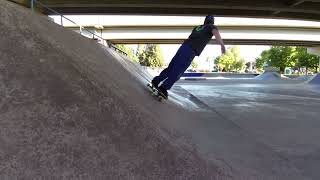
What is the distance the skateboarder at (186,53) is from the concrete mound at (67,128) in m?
3.08

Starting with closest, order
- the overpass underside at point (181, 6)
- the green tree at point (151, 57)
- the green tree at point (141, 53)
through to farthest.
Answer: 1. the overpass underside at point (181, 6)
2. the green tree at point (151, 57)
3. the green tree at point (141, 53)

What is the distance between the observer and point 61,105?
13.7 feet

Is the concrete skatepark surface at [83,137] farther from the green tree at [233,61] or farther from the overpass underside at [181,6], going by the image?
the green tree at [233,61]

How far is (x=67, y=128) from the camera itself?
13.0 feet

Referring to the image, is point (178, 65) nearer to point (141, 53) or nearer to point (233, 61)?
point (141, 53)

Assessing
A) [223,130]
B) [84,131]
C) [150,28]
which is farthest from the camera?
[150,28]

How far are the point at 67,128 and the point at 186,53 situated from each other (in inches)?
179

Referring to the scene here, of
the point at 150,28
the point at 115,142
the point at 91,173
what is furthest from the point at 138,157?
the point at 150,28

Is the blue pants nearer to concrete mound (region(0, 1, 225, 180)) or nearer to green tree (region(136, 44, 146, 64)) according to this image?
concrete mound (region(0, 1, 225, 180))

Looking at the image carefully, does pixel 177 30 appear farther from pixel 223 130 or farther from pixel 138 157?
pixel 138 157

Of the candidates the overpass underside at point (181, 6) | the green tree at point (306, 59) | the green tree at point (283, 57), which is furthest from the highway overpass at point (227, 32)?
the green tree at point (283, 57)

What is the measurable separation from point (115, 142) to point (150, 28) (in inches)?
1675

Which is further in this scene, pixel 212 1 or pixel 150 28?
pixel 150 28

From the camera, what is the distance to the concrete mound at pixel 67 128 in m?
3.60
